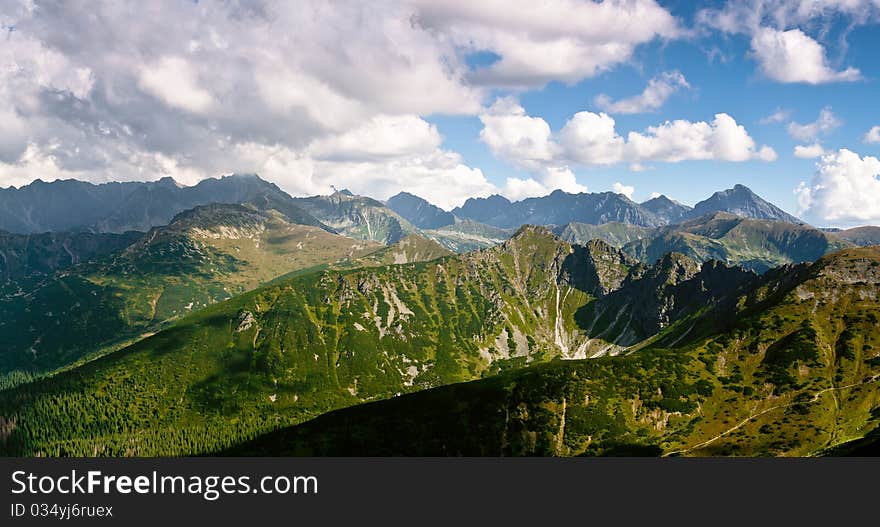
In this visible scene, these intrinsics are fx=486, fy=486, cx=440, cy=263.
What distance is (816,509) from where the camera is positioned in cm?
6562

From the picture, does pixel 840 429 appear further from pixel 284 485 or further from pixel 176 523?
pixel 176 523

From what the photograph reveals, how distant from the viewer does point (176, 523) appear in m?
64.9

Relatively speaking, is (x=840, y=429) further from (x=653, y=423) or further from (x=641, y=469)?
(x=641, y=469)

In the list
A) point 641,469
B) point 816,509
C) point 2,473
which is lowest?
point 816,509

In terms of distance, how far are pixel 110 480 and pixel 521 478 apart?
6046 centimetres

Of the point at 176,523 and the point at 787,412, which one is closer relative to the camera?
the point at 176,523

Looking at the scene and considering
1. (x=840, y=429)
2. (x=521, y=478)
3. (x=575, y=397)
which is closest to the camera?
(x=521, y=478)

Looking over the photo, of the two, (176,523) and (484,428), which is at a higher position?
(176,523)

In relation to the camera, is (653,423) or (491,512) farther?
(653,423)

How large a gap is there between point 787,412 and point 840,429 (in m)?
19.1

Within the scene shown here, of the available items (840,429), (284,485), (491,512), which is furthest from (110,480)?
(840,429)

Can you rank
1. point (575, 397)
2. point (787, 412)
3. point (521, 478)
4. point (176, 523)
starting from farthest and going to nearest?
point (575, 397) → point (787, 412) → point (521, 478) → point (176, 523)

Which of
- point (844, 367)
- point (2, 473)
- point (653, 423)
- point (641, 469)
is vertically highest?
point (2, 473)

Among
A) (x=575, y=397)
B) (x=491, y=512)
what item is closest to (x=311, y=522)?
(x=491, y=512)
